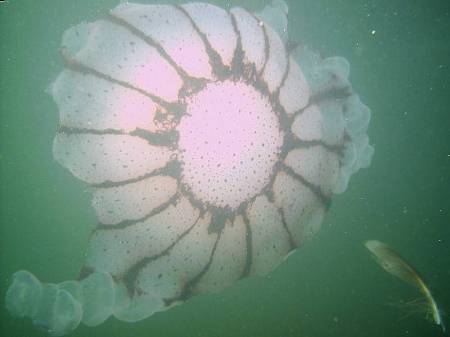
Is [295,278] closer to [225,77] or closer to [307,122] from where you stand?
[307,122]

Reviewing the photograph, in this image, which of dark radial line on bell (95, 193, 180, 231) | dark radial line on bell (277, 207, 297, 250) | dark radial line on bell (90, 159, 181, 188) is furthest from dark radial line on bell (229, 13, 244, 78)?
dark radial line on bell (277, 207, 297, 250)

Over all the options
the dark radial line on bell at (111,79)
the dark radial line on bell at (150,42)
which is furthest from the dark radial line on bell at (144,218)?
the dark radial line on bell at (150,42)

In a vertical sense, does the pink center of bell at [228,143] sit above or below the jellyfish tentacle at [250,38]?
below

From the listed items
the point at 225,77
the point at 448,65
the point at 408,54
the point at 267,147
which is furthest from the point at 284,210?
the point at 448,65

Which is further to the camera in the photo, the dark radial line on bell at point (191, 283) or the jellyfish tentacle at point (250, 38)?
the dark radial line on bell at point (191, 283)

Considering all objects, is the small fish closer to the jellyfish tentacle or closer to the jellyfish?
the jellyfish

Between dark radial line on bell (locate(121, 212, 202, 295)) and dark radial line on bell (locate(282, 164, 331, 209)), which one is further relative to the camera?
dark radial line on bell (locate(282, 164, 331, 209))

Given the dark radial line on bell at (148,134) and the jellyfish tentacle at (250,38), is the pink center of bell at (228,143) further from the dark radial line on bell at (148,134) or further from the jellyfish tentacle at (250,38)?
the jellyfish tentacle at (250,38)
